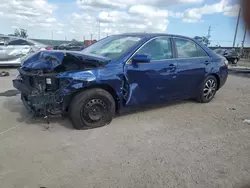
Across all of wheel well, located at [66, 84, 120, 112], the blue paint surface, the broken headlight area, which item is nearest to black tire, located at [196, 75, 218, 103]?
the blue paint surface

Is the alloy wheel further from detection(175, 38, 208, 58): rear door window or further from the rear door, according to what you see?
detection(175, 38, 208, 58): rear door window

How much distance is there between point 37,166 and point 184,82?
322cm

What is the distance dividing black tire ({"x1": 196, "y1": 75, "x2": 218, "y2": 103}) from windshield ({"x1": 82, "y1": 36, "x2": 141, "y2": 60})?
2.02 meters

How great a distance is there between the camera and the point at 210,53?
514 centimetres

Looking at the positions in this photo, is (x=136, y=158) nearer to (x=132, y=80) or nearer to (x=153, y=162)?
(x=153, y=162)

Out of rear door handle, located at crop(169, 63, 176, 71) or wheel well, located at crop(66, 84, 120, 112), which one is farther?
rear door handle, located at crop(169, 63, 176, 71)

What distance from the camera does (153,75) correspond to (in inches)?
160

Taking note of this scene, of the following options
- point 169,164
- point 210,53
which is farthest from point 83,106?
point 210,53

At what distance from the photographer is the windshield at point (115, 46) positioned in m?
3.93

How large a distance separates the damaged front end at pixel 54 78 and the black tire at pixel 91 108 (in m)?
0.16

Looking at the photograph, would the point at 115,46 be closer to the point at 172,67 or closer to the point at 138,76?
the point at 138,76

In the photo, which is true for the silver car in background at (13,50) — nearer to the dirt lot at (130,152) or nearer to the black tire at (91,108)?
the dirt lot at (130,152)

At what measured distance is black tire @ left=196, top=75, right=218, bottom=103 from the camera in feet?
16.7

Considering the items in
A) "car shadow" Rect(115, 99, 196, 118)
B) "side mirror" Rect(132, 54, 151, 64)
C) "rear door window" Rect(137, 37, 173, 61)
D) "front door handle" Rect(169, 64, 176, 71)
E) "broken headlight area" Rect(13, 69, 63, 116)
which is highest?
"rear door window" Rect(137, 37, 173, 61)
